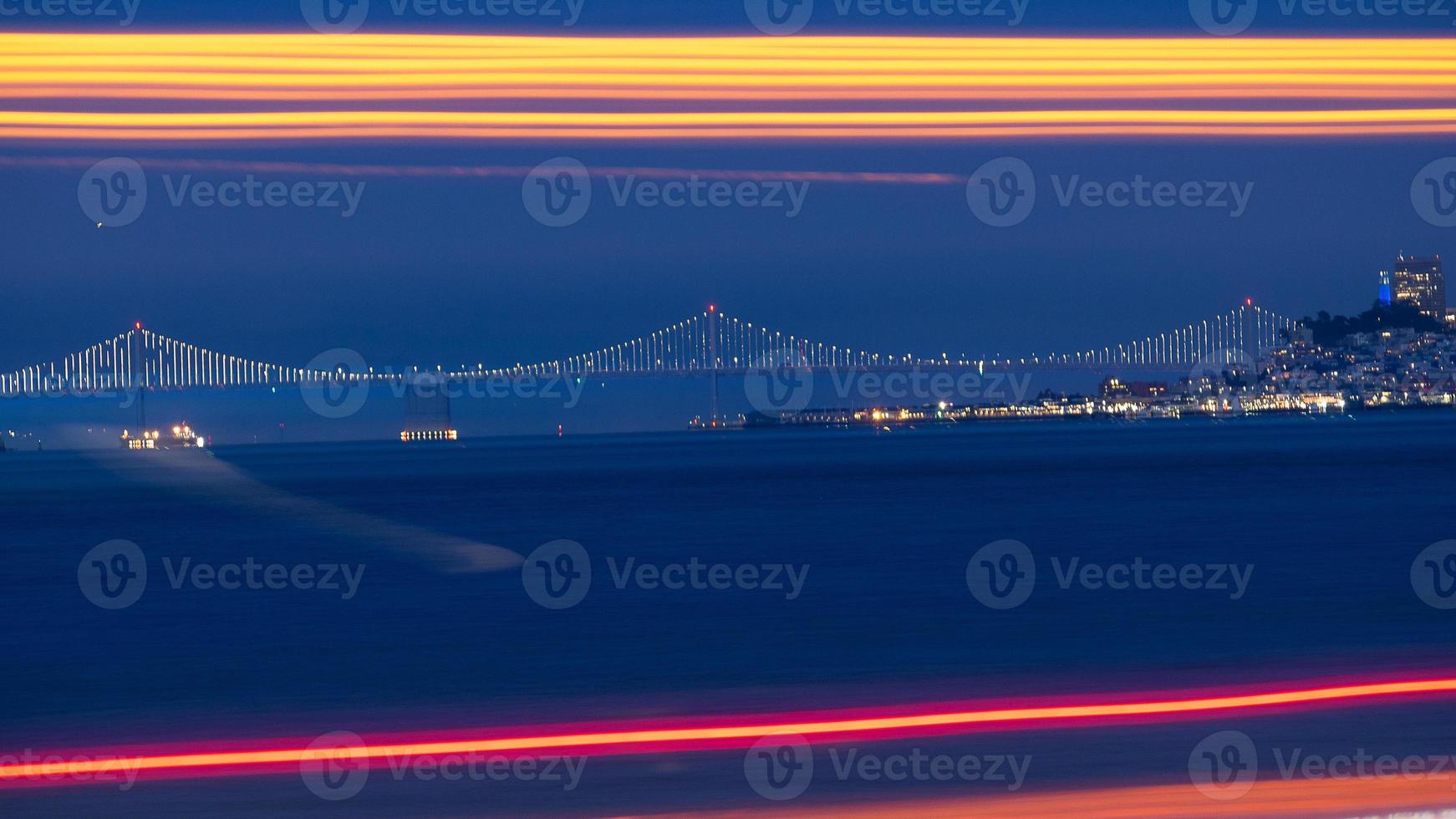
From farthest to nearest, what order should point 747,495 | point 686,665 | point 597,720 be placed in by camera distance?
point 747,495, point 686,665, point 597,720

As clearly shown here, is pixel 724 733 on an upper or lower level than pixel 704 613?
lower

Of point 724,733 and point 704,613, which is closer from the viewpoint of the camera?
point 724,733

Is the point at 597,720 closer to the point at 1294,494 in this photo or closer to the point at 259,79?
the point at 259,79

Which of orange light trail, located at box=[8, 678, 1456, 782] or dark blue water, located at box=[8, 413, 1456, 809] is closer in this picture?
orange light trail, located at box=[8, 678, 1456, 782]

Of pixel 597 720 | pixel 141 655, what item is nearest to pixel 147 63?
pixel 597 720
